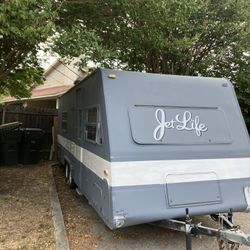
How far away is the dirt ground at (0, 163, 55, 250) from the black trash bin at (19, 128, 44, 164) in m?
1.58

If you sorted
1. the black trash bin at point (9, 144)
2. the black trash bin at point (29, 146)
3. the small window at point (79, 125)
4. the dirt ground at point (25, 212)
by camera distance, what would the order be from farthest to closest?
1. the black trash bin at point (29, 146)
2. the black trash bin at point (9, 144)
3. the small window at point (79, 125)
4. the dirt ground at point (25, 212)

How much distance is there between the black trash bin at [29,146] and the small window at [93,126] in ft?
19.8

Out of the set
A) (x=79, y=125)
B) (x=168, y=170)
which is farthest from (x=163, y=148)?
(x=79, y=125)

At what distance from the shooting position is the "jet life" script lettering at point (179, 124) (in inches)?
180

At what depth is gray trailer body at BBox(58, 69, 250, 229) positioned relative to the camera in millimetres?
4191

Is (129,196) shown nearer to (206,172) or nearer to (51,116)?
(206,172)

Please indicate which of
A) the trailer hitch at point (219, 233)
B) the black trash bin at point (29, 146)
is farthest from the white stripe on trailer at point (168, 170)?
the black trash bin at point (29, 146)

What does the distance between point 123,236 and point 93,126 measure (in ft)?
6.24

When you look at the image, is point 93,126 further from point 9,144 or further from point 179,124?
point 9,144

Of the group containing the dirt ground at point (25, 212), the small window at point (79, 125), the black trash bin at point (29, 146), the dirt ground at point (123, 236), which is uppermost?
the small window at point (79, 125)

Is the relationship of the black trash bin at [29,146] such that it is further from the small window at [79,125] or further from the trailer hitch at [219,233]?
the trailer hitch at [219,233]

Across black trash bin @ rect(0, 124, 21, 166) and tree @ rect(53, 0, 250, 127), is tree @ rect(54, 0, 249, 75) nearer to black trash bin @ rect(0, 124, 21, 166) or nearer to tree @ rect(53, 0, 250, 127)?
tree @ rect(53, 0, 250, 127)

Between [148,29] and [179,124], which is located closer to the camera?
[179,124]

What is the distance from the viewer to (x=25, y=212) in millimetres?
5980
